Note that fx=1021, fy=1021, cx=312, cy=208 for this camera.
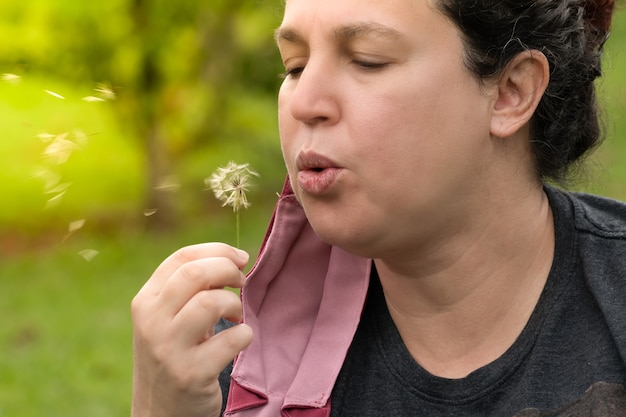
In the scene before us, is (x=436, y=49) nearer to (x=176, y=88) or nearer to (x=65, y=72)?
(x=65, y=72)

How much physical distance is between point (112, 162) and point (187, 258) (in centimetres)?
1016

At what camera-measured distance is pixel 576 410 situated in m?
2.37

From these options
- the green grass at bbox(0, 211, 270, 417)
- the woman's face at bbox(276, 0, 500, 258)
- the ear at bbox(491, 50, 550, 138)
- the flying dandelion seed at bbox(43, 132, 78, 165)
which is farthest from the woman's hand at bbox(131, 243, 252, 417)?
the green grass at bbox(0, 211, 270, 417)

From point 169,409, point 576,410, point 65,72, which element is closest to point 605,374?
point 576,410

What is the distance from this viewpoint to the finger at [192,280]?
229cm

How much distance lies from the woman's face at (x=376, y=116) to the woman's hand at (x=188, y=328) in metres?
0.28

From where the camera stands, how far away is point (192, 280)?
7.50 ft

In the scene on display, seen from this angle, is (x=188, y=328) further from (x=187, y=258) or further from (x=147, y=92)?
(x=147, y=92)

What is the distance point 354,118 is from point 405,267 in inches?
19.3

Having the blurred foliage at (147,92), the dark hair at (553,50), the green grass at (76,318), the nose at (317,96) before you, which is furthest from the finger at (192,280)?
the blurred foliage at (147,92)

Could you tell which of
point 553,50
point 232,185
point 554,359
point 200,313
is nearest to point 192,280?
point 200,313

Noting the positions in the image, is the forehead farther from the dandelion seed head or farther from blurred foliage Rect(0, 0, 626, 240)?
blurred foliage Rect(0, 0, 626, 240)

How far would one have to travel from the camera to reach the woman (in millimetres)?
2320

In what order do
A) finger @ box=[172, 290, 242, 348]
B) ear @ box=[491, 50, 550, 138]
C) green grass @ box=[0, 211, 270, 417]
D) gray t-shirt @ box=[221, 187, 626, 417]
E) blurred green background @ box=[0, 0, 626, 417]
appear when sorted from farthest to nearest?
blurred green background @ box=[0, 0, 626, 417], green grass @ box=[0, 211, 270, 417], ear @ box=[491, 50, 550, 138], gray t-shirt @ box=[221, 187, 626, 417], finger @ box=[172, 290, 242, 348]
